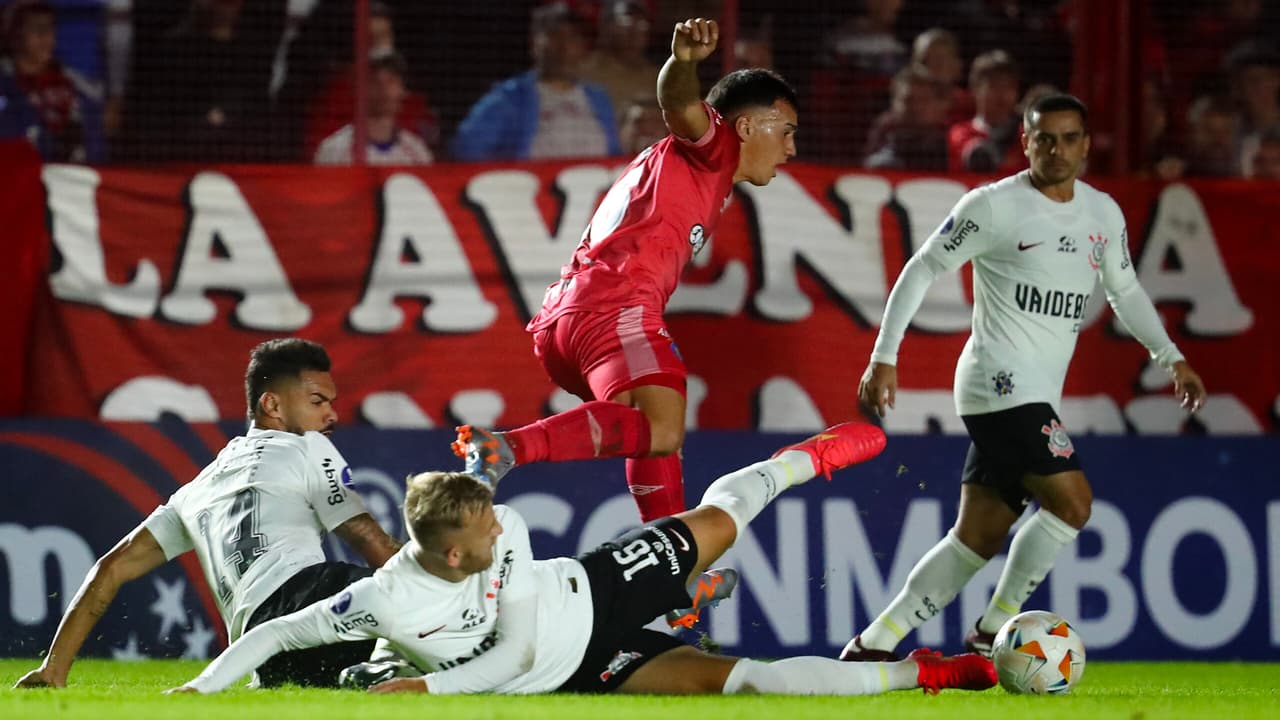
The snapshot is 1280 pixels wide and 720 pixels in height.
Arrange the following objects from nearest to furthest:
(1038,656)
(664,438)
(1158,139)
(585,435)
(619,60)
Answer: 1. (585,435)
2. (1038,656)
3. (664,438)
4. (619,60)
5. (1158,139)

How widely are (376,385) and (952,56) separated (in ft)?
11.8

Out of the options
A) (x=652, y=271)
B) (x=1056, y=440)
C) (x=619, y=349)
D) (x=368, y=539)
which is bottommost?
(x=368, y=539)

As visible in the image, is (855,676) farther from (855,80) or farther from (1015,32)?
(1015,32)

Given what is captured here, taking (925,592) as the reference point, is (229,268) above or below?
above

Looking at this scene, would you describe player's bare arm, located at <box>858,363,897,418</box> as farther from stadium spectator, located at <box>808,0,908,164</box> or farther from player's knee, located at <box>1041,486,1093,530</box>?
stadium spectator, located at <box>808,0,908,164</box>

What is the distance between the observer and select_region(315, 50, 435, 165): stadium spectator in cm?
969

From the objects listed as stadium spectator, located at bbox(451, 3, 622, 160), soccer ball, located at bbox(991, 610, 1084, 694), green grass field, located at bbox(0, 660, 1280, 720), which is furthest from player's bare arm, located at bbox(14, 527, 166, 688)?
stadium spectator, located at bbox(451, 3, 622, 160)

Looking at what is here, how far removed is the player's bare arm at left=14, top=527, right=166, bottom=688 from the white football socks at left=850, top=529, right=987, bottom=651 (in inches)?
98.4

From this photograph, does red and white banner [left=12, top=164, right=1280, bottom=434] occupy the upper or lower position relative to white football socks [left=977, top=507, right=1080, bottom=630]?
upper

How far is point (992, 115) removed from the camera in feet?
32.4

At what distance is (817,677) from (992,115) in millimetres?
5246

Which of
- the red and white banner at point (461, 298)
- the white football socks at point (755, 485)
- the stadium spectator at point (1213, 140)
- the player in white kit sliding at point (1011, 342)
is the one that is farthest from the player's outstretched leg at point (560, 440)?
the stadium spectator at point (1213, 140)

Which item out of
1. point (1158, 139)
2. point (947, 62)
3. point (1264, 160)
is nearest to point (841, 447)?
point (947, 62)

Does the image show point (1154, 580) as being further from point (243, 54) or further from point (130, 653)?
point (243, 54)
